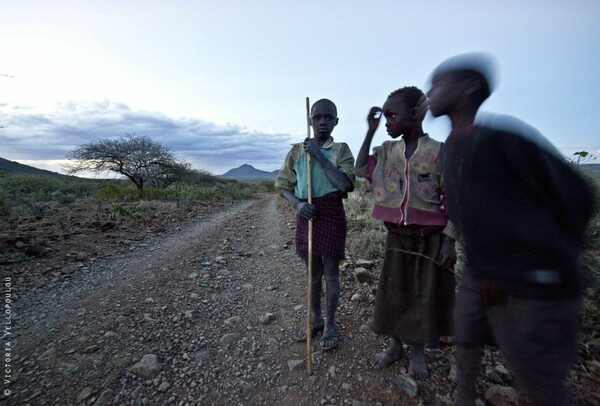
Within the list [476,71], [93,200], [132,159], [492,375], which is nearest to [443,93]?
[476,71]

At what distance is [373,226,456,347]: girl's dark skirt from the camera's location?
1.79 m

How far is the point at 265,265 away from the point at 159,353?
2.08 meters

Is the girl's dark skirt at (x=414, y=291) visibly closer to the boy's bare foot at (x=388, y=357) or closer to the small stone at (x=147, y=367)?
the boy's bare foot at (x=388, y=357)

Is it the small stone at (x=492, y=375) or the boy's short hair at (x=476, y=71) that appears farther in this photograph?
the small stone at (x=492, y=375)

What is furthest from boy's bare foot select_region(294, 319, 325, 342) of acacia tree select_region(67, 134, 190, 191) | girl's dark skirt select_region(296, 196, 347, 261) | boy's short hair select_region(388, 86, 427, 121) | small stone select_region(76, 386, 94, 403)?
acacia tree select_region(67, 134, 190, 191)

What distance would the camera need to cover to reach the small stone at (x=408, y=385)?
1.74 m

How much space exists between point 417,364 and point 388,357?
0.19m

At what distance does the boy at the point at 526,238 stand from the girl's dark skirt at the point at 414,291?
0.64 m

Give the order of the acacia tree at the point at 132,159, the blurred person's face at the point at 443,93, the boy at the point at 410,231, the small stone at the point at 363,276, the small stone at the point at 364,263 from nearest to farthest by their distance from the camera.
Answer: the blurred person's face at the point at 443,93
the boy at the point at 410,231
the small stone at the point at 363,276
the small stone at the point at 364,263
the acacia tree at the point at 132,159

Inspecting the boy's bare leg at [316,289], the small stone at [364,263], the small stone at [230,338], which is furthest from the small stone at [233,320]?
the small stone at [364,263]

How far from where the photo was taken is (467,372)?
1329 millimetres

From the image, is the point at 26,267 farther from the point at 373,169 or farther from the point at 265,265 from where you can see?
the point at 373,169

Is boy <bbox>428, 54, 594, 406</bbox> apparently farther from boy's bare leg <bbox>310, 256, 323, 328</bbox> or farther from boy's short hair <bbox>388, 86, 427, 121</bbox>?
boy's bare leg <bbox>310, 256, 323, 328</bbox>

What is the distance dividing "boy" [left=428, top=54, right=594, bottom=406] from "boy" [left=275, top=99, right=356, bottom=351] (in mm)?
965
